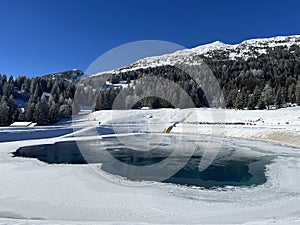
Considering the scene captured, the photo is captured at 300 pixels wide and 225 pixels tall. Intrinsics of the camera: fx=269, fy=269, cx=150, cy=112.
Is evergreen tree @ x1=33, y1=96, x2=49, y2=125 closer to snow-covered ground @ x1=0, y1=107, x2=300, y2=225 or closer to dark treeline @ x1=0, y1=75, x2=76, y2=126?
dark treeline @ x1=0, y1=75, x2=76, y2=126

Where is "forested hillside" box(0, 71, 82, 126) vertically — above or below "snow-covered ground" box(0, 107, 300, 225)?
above

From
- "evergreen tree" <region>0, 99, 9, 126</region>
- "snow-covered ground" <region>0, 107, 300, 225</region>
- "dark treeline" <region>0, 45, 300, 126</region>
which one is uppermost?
"dark treeline" <region>0, 45, 300, 126</region>

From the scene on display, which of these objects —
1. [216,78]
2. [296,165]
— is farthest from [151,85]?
[296,165]

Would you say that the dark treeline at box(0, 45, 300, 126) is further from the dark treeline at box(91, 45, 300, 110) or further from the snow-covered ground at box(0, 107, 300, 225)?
the snow-covered ground at box(0, 107, 300, 225)

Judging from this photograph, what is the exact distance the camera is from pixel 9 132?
140 ft

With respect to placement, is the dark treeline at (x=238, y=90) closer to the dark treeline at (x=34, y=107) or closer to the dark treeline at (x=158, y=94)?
the dark treeline at (x=158, y=94)

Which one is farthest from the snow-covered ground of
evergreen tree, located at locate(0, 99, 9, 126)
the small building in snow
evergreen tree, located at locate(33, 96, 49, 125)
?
evergreen tree, located at locate(0, 99, 9, 126)

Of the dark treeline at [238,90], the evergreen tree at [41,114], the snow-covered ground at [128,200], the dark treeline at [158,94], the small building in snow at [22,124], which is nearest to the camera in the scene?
the snow-covered ground at [128,200]

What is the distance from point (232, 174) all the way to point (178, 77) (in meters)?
115

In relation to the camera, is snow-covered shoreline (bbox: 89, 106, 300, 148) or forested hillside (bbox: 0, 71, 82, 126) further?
forested hillside (bbox: 0, 71, 82, 126)

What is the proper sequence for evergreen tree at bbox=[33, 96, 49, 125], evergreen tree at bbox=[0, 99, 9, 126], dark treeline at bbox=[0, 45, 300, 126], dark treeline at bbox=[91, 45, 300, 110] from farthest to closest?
dark treeline at bbox=[91, 45, 300, 110] → dark treeline at bbox=[0, 45, 300, 126] → evergreen tree at bbox=[33, 96, 49, 125] → evergreen tree at bbox=[0, 99, 9, 126]

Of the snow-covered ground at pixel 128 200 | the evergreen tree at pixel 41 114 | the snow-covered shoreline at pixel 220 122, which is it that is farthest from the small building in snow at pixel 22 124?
the snow-covered ground at pixel 128 200

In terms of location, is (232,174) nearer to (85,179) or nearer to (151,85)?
(85,179)

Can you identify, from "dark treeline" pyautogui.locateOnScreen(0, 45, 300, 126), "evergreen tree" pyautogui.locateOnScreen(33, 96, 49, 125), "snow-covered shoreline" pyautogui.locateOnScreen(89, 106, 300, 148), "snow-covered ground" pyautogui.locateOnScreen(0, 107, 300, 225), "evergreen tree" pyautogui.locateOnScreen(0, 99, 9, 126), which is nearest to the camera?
"snow-covered ground" pyautogui.locateOnScreen(0, 107, 300, 225)
